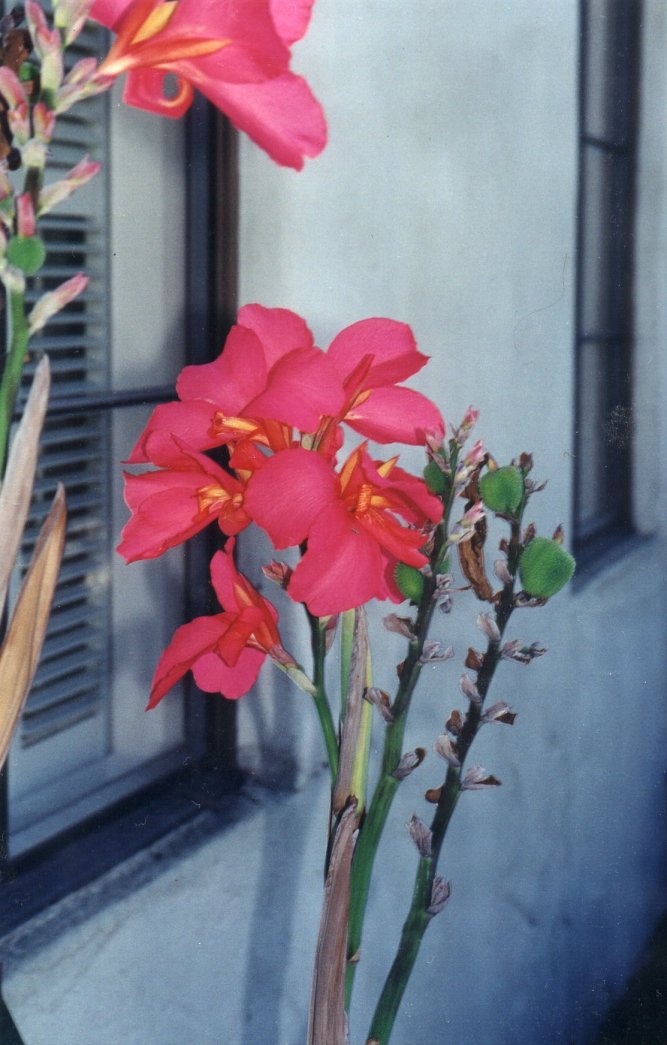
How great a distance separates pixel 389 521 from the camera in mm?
604

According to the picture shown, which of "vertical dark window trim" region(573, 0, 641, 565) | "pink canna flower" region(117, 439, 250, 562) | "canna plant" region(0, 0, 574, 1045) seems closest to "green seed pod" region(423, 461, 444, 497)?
"canna plant" region(0, 0, 574, 1045)

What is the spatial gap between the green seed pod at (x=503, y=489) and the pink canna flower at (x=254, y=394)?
0.10 m

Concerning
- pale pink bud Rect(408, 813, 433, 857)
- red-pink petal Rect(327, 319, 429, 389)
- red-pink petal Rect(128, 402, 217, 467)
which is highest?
red-pink petal Rect(327, 319, 429, 389)

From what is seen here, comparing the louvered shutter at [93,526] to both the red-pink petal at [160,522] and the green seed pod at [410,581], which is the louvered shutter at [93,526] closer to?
the red-pink petal at [160,522]

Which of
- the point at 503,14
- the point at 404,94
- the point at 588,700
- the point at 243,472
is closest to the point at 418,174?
the point at 404,94

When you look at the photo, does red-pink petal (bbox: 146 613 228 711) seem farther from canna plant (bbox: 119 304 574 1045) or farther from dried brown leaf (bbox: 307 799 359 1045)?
dried brown leaf (bbox: 307 799 359 1045)

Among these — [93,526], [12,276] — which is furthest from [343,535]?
[93,526]

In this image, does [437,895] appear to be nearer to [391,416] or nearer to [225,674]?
[225,674]

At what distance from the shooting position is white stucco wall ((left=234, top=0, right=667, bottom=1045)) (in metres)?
0.91

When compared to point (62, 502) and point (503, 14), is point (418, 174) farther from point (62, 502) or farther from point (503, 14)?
point (62, 502)

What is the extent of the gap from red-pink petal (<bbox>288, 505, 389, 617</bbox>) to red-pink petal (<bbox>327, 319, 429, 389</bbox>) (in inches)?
3.7

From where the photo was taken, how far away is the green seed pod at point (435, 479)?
62cm

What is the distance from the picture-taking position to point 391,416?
66cm

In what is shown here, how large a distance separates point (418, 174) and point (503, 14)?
0.17m
